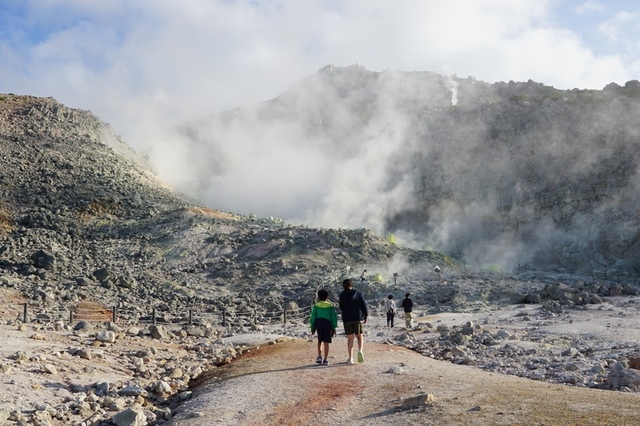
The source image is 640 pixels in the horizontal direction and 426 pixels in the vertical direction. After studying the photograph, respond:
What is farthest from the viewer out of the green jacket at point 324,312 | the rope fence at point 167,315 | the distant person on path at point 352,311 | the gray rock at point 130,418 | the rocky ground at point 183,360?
the rope fence at point 167,315

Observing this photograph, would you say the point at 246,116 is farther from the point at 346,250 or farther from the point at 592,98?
the point at 346,250

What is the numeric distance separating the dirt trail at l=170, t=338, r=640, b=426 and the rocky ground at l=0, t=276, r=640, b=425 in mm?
181

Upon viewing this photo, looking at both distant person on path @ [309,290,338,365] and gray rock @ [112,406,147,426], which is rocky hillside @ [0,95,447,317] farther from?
gray rock @ [112,406,147,426]

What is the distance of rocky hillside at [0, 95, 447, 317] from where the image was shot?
3016 cm

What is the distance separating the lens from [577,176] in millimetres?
51656

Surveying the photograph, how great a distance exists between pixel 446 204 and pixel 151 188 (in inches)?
981

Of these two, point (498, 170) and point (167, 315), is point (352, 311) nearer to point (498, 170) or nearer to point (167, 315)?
point (167, 315)

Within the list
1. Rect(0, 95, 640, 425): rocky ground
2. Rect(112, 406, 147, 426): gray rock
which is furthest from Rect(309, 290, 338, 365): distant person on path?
Rect(112, 406, 147, 426): gray rock

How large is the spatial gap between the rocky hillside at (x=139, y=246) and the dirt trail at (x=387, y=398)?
17.2 metres

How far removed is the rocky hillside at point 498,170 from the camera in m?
A: 48.2

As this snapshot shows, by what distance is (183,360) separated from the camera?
14094 mm

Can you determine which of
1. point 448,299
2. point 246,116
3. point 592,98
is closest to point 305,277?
point 448,299

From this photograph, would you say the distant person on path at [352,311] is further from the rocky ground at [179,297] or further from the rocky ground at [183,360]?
the rocky ground at [179,297]

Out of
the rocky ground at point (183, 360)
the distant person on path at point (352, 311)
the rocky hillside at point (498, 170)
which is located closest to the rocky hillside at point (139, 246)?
the rocky ground at point (183, 360)
